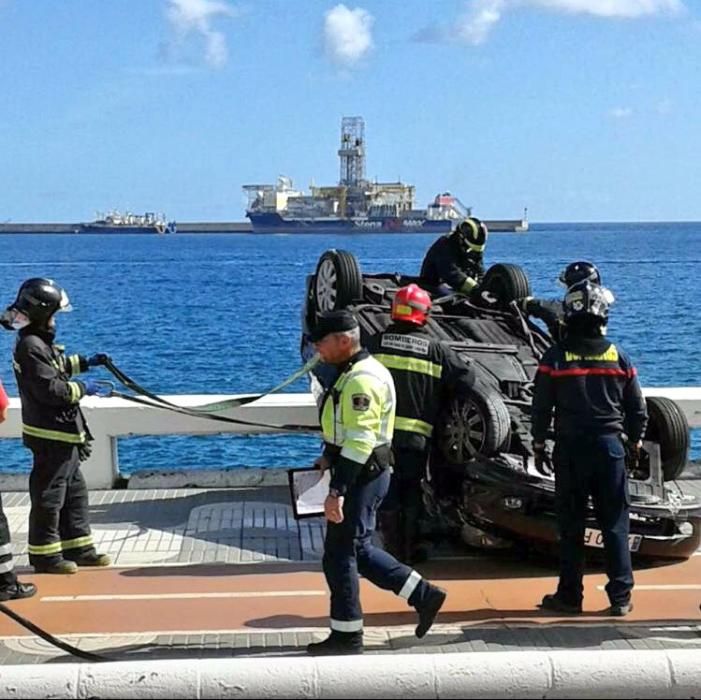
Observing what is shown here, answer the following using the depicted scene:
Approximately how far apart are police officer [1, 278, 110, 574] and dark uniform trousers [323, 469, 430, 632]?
7.71ft

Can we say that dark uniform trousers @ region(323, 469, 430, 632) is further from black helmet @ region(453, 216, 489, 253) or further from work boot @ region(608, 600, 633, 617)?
black helmet @ region(453, 216, 489, 253)

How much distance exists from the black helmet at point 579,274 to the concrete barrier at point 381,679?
3.63 meters

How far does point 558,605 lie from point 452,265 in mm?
4049

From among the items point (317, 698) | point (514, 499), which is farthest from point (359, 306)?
point (317, 698)

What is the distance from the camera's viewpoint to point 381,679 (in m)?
3.71

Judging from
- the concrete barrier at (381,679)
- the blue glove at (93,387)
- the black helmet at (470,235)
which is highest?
the black helmet at (470,235)

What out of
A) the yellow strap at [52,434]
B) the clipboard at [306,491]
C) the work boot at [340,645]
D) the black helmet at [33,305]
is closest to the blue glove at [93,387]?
the yellow strap at [52,434]

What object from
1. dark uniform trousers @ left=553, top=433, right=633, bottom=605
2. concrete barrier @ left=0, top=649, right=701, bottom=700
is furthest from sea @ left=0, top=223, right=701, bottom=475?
concrete barrier @ left=0, top=649, right=701, bottom=700

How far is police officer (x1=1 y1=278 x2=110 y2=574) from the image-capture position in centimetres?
715

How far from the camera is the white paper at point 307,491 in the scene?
6969 millimetres

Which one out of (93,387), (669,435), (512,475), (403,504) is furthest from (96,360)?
(669,435)

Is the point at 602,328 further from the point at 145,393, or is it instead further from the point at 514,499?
the point at 145,393

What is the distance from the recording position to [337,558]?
5.68 metres

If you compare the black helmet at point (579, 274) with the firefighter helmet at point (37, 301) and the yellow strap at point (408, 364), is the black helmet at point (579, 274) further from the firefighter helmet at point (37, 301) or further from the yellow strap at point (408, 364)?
the firefighter helmet at point (37, 301)
